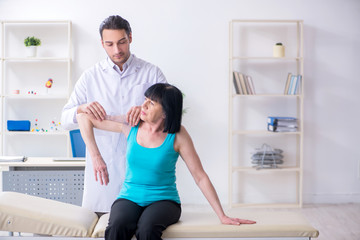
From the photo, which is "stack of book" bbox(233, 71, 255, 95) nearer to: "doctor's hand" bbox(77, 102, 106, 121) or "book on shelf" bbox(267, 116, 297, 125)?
"book on shelf" bbox(267, 116, 297, 125)

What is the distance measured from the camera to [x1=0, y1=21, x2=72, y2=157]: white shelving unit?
4.54m

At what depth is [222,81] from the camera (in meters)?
4.60

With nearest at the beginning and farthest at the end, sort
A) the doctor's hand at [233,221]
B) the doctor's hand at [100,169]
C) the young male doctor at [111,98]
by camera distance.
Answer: the doctor's hand at [233,221] < the doctor's hand at [100,169] < the young male doctor at [111,98]

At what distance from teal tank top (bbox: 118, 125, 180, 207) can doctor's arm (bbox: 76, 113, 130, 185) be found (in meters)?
0.13

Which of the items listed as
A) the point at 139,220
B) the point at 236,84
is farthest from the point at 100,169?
the point at 236,84

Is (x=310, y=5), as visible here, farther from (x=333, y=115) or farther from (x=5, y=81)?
(x=5, y=81)

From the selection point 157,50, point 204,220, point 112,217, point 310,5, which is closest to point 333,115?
point 310,5

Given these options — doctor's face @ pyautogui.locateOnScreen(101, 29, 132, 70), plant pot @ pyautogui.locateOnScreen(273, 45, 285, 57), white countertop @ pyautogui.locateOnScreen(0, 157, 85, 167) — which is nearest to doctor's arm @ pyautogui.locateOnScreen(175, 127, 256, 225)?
doctor's face @ pyautogui.locateOnScreen(101, 29, 132, 70)

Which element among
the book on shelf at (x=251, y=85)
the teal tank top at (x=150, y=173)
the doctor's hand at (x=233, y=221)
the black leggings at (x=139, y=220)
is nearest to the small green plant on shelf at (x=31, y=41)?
the book on shelf at (x=251, y=85)

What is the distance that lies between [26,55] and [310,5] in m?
2.84

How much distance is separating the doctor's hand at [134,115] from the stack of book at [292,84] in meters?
2.64

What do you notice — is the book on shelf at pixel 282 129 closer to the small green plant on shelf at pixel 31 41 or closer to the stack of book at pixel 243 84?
the stack of book at pixel 243 84

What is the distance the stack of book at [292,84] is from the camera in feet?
14.4

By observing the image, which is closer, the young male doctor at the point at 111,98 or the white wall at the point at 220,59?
the young male doctor at the point at 111,98
